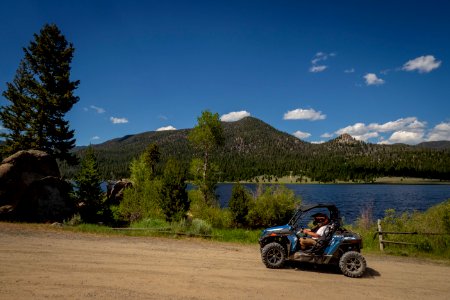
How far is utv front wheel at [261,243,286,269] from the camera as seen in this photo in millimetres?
11375

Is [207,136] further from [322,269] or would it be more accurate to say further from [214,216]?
[322,269]

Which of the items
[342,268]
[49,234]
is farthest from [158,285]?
[49,234]

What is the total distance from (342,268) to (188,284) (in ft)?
18.0

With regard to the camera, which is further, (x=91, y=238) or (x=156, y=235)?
(x=156, y=235)

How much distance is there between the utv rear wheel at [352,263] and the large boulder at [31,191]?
1994 centimetres

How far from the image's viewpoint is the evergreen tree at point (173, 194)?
24.3 metres

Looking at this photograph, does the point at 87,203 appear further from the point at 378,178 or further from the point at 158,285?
the point at 378,178

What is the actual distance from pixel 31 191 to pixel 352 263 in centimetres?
2160

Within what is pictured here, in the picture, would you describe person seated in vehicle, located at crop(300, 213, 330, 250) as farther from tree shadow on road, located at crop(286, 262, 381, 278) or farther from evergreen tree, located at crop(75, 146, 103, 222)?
evergreen tree, located at crop(75, 146, 103, 222)

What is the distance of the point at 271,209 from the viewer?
960 inches

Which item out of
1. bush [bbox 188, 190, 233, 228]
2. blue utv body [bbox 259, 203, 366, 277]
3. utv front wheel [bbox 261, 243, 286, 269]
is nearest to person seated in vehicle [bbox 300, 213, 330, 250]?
blue utv body [bbox 259, 203, 366, 277]

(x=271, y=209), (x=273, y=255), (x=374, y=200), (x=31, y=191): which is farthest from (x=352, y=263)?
(x=374, y=200)

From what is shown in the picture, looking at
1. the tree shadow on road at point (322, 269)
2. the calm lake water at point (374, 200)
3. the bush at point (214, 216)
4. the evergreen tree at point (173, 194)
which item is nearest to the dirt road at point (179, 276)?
the tree shadow on road at point (322, 269)

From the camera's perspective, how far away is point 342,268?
10742mm
